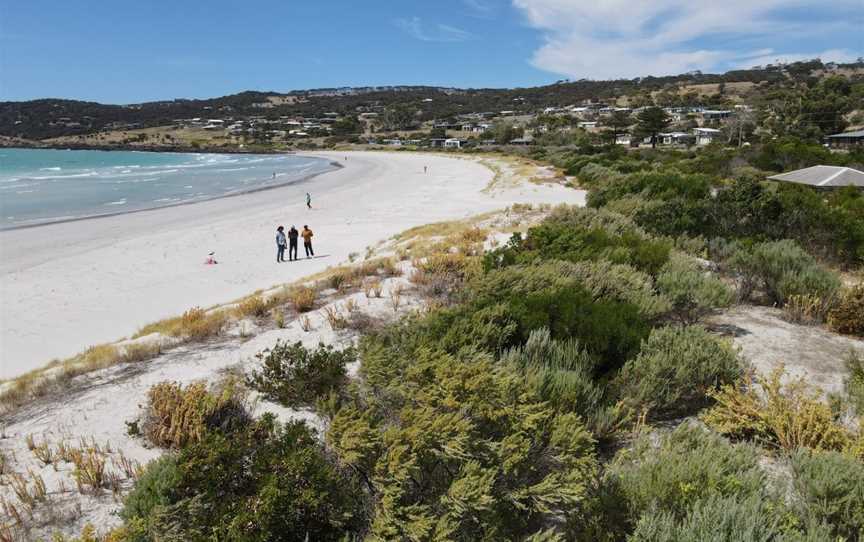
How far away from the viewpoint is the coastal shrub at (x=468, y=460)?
8.68 ft

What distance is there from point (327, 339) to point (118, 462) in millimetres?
2942

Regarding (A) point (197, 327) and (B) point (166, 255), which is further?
(B) point (166, 255)

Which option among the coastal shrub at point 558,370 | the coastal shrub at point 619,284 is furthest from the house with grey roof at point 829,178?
the coastal shrub at point 558,370

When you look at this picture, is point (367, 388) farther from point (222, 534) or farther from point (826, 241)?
point (826, 241)

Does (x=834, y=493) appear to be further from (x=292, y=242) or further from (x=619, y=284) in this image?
(x=292, y=242)

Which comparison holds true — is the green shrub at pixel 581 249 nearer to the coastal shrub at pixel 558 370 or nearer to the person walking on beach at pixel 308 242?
the coastal shrub at pixel 558 370

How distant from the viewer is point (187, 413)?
4.26 m

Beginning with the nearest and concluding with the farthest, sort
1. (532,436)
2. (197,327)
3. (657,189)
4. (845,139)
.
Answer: (532,436)
(197,327)
(657,189)
(845,139)

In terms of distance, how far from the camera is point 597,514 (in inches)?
110

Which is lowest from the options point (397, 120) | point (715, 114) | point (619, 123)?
point (619, 123)

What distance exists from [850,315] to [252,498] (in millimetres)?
7041

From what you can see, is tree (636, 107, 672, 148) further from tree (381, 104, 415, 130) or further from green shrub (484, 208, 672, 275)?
tree (381, 104, 415, 130)

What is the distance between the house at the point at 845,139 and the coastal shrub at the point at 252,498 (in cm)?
6140

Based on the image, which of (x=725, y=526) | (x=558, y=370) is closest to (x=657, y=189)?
(x=558, y=370)
